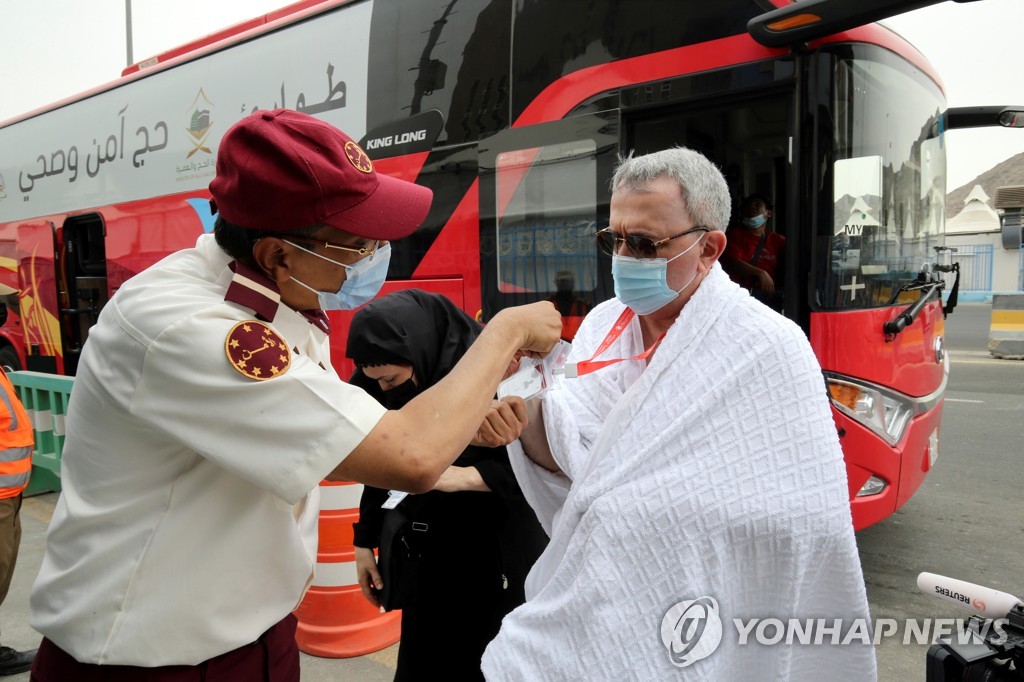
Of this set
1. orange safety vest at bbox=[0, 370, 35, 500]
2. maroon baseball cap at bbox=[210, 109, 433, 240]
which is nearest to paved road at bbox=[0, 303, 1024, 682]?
orange safety vest at bbox=[0, 370, 35, 500]

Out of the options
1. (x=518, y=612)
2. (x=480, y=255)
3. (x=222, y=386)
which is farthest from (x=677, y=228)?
(x=480, y=255)

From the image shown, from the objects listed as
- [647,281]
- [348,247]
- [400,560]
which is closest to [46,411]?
[400,560]

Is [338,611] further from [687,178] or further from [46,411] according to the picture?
[46,411]

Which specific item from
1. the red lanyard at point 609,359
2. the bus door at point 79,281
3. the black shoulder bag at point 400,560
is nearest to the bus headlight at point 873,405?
the red lanyard at point 609,359

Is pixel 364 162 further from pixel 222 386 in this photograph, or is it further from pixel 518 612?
pixel 518 612

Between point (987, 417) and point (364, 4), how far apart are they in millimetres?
7541

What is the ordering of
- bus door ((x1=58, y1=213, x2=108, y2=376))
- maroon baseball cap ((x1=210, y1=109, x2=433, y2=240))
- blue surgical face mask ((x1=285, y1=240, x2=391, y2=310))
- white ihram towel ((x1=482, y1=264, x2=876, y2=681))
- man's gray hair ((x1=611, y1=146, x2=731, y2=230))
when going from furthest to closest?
bus door ((x1=58, y1=213, x2=108, y2=376)), man's gray hair ((x1=611, y1=146, x2=731, y2=230)), blue surgical face mask ((x1=285, y1=240, x2=391, y2=310)), white ihram towel ((x1=482, y1=264, x2=876, y2=681)), maroon baseball cap ((x1=210, y1=109, x2=433, y2=240))

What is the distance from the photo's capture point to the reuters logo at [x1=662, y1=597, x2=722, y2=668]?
142cm

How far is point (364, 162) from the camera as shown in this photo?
1.47m

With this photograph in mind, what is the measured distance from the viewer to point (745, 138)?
213 inches

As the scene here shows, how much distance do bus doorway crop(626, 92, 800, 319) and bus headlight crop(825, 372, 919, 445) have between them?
79 cm

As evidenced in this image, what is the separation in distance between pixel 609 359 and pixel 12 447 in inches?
116

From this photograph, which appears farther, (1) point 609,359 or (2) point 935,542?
(2) point 935,542

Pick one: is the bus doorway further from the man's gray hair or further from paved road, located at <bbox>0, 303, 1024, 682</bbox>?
the man's gray hair
